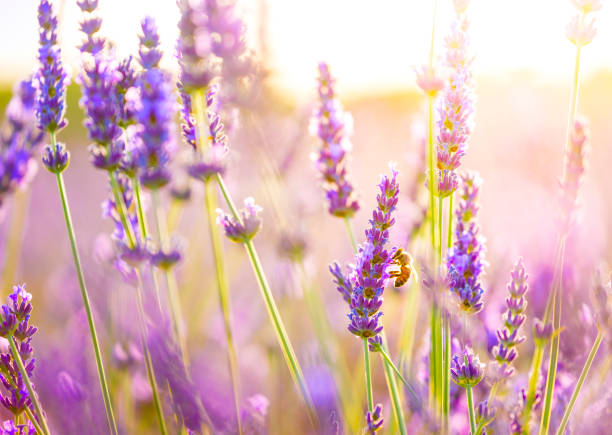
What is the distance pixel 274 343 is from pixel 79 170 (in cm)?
728

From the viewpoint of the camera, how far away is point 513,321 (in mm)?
1116

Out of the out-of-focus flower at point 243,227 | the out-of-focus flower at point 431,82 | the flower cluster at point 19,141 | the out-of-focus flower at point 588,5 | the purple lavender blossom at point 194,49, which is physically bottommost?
the out-of-focus flower at point 243,227

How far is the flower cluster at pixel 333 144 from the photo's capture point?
4.68 feet

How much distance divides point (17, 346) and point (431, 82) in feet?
3.18

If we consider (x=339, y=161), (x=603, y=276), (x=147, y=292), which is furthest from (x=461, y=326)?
(x=147, y=292)

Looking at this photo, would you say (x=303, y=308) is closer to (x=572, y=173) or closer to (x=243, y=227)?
(x=243, y=227)

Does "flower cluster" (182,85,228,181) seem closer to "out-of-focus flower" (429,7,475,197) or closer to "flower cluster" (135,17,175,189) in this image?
"flower cluster" (135,17,175,189)

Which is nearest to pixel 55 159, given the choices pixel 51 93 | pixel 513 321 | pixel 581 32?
pixel 51 93

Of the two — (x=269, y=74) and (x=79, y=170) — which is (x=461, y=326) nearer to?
(x=269, y=74)

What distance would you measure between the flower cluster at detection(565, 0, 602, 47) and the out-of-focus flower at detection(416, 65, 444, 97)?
9.8 inches

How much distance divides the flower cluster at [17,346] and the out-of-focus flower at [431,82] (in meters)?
0.87

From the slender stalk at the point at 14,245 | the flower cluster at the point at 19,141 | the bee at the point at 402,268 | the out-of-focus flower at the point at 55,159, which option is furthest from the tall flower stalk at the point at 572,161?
the slender stalk at the point at 14,245

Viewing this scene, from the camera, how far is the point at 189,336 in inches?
93.0

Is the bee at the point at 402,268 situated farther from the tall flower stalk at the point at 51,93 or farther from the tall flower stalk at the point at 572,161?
the tall flower stalk at the point at 51,93
